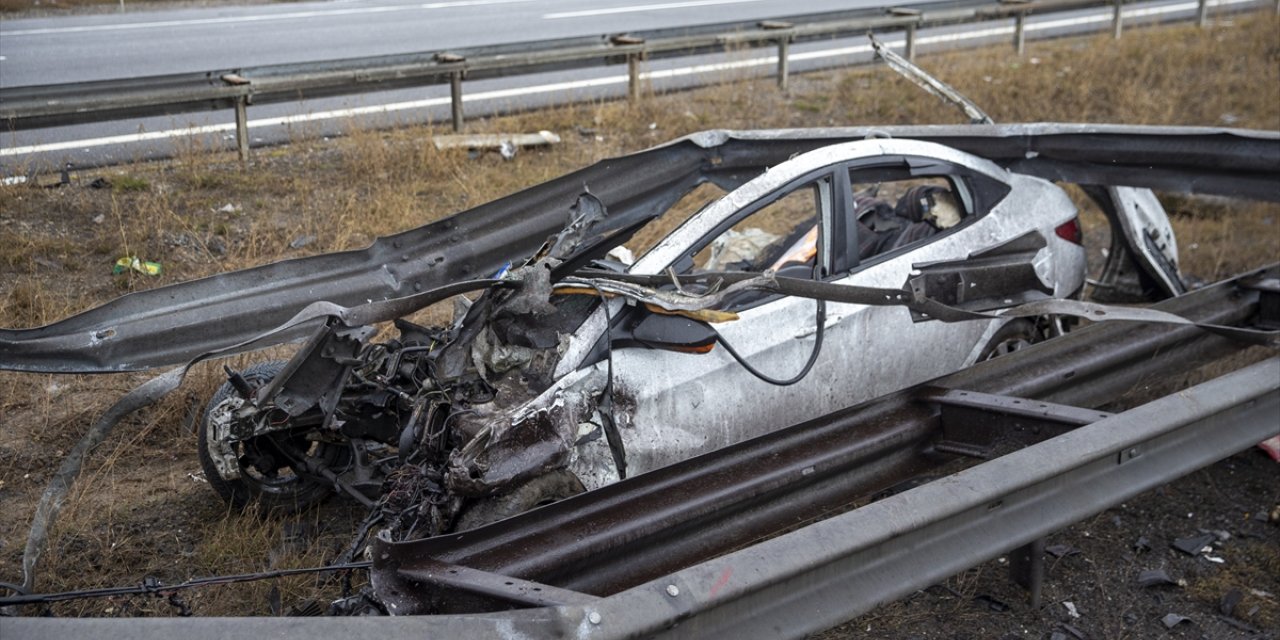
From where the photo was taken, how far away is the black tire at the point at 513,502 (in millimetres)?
4535

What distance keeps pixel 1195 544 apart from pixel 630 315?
2.99m

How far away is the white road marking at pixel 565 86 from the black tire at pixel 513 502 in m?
6.53

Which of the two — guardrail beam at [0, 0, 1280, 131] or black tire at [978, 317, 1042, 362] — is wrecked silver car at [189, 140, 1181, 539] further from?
guardrail beam at [0, 0, 1280, 131]

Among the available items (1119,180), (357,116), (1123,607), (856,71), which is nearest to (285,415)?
(1123,607)

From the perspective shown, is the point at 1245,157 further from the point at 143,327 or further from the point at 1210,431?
the point at 143,327

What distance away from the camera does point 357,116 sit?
11.4m

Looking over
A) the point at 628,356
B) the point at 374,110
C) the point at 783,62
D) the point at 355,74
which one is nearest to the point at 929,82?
the point at 628,356

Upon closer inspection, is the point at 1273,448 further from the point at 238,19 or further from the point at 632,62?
the point at 238,19

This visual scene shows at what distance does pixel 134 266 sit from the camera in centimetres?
813

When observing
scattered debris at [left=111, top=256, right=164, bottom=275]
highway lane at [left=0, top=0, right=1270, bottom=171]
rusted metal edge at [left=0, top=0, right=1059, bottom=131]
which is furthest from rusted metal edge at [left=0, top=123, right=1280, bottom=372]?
highway lane at [left=0, top=0, right=1270, bottom=171]

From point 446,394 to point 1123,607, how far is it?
10.0ft

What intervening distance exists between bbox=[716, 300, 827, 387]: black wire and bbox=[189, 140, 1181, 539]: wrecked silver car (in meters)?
0.01

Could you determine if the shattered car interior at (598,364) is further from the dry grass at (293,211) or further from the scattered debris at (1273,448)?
the scattered debris at (1273,448)

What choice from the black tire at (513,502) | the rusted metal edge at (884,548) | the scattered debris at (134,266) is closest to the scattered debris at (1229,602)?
the rusted metal edge at (884,548)
